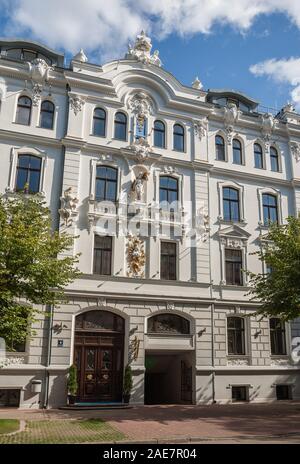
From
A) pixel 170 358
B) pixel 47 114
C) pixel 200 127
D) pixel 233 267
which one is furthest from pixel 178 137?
pixel 170 358

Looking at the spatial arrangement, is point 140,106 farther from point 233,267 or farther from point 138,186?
point 233,267

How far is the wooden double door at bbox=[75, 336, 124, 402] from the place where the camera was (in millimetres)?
21302

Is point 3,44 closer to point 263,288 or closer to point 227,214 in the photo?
point 227,214

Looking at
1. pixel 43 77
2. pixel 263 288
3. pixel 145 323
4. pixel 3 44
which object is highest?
pixel 3 44

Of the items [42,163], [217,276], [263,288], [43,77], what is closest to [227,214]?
[217,276]

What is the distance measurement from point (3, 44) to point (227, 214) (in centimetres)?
1631

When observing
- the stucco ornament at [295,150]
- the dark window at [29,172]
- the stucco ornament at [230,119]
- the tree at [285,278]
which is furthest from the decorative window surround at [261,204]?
the dark window at [29,172]

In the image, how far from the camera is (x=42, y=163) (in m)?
23.6

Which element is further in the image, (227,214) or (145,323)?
(227,214)

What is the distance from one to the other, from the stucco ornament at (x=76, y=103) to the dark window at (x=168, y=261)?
884 cm

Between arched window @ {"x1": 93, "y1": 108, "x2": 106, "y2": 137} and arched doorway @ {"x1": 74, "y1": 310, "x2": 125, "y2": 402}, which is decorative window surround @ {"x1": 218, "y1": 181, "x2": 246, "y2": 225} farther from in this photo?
arched doorway @ {"x1": 74, "y1": 310, "x2": 125, "y2": 402}

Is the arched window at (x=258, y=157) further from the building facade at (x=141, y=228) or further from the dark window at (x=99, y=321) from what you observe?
the dark window at (x=99, y=321)

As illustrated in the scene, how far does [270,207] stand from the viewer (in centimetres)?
2844
